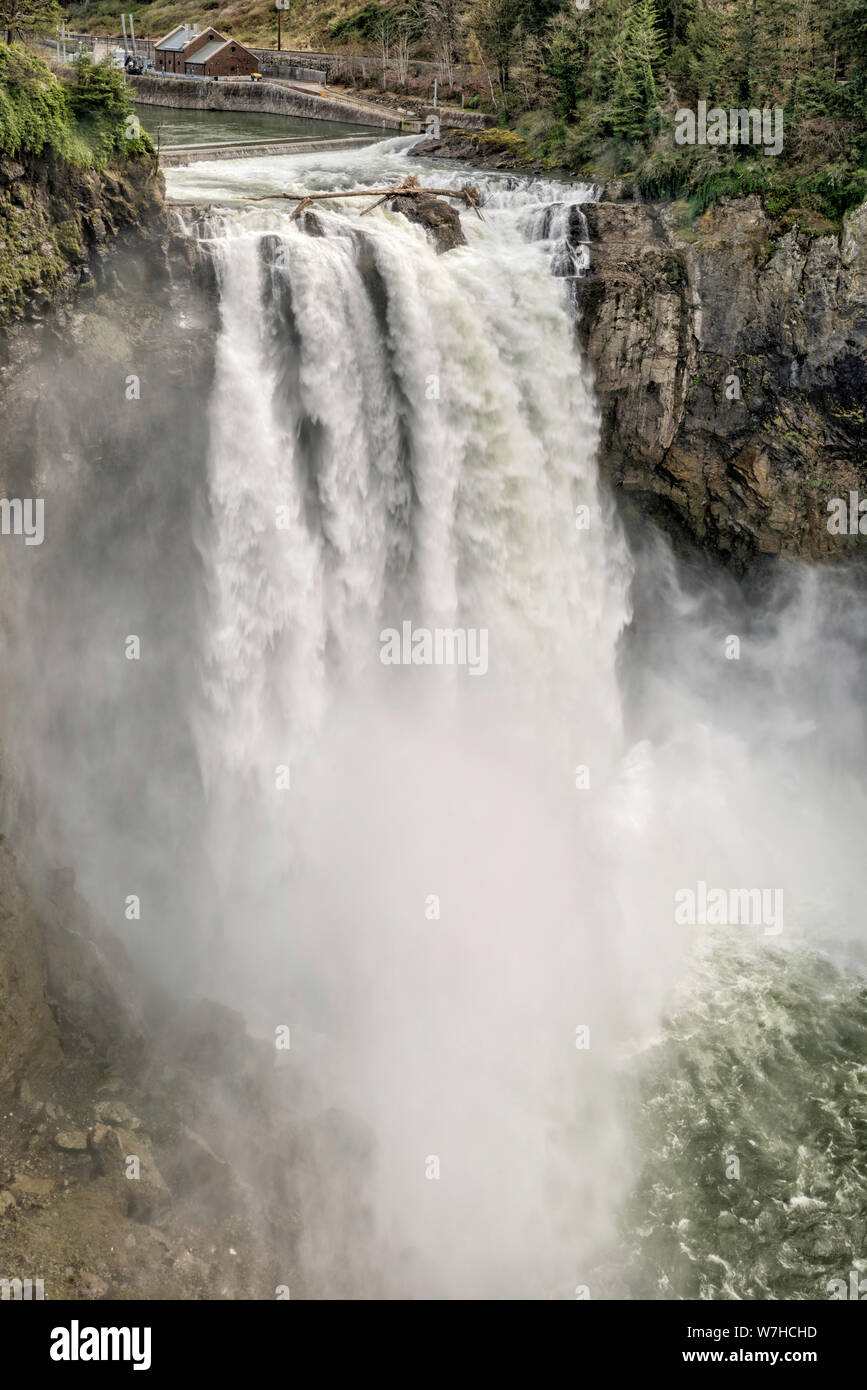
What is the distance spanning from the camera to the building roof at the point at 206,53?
121 feet

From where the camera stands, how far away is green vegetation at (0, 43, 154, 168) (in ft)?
49.7

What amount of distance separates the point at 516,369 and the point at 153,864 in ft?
42.1

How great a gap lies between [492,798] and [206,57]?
33431 millimetres

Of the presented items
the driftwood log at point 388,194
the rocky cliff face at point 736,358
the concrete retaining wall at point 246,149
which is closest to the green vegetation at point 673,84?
the rocky cliff face at point 736,358

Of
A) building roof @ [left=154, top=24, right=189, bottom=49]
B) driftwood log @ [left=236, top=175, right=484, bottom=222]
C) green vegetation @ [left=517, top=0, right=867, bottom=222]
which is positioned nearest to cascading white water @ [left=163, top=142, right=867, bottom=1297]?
driftwood log @ [left=236, top=175, right=484, bottom=222]

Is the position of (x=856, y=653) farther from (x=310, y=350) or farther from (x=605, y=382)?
(x=310, y=350)

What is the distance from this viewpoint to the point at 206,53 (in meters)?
37.1

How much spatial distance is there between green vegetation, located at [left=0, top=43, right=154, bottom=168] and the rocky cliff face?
32.1 ft

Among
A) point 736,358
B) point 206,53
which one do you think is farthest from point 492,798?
point 206,53

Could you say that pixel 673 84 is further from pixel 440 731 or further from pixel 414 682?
pixel 440 731

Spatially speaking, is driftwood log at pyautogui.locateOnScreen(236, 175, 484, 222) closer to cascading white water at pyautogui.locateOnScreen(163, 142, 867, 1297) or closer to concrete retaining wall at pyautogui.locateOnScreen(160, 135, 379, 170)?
cascading white water at pyautogui.locateOnScreen(163, 142, 867, 1297)

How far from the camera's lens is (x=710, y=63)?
23375mm

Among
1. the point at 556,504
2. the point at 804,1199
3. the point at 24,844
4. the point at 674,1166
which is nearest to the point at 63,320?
the point at 24,844

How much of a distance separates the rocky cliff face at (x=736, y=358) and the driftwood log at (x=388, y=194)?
268cm
